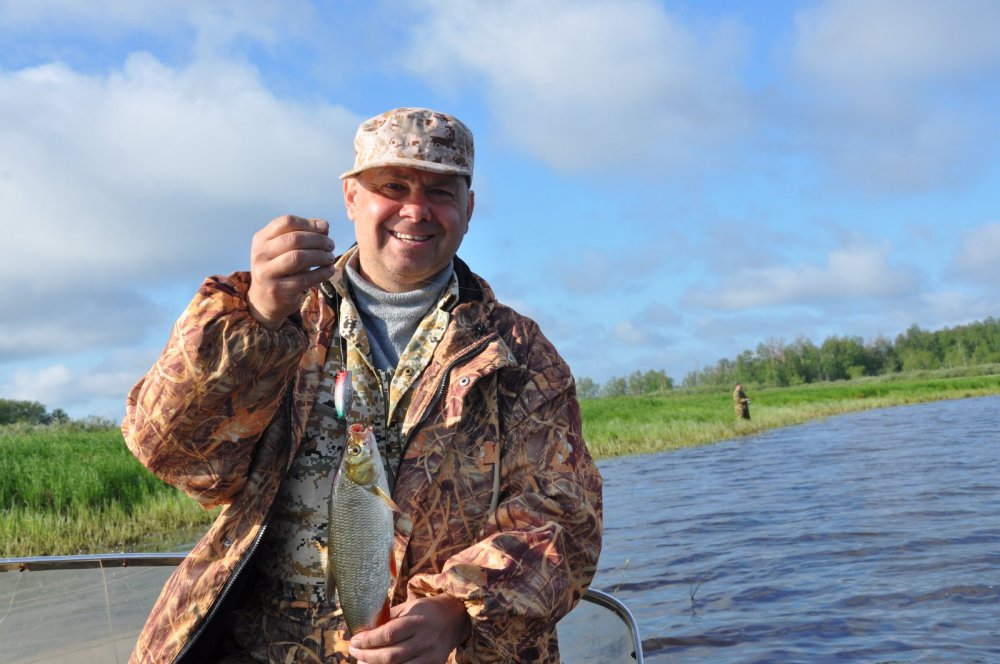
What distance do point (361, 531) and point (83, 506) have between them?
35.6 ft

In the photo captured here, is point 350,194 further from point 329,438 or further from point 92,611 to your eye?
point 92,611

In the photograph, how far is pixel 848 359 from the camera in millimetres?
127375

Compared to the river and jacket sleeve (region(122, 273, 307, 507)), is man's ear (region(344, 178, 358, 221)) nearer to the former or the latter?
jacket sleeve (region(122, 273, 307, 507))

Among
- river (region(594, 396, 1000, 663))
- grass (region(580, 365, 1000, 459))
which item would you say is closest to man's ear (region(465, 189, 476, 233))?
river (region(594, 396, 1000, 663))

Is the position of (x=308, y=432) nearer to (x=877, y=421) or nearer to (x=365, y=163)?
(x=365, y=163)

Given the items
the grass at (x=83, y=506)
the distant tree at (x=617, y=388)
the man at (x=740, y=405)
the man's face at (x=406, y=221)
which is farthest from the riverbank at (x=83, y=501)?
the distant tree at (x=617, y=388)

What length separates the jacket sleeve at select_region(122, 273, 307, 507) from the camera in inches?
111

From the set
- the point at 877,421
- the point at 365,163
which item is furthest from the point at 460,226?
the point at 877,421

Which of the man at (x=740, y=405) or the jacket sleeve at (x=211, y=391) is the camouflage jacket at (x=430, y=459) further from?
the man at (x=740, y=405)

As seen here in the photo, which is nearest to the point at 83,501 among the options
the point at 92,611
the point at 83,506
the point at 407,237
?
the point at 83,506

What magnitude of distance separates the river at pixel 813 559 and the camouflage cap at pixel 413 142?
580 centimetres

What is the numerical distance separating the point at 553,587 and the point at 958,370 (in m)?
114

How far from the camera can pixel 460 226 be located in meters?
3.70

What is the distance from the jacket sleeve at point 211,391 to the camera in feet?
9.29
